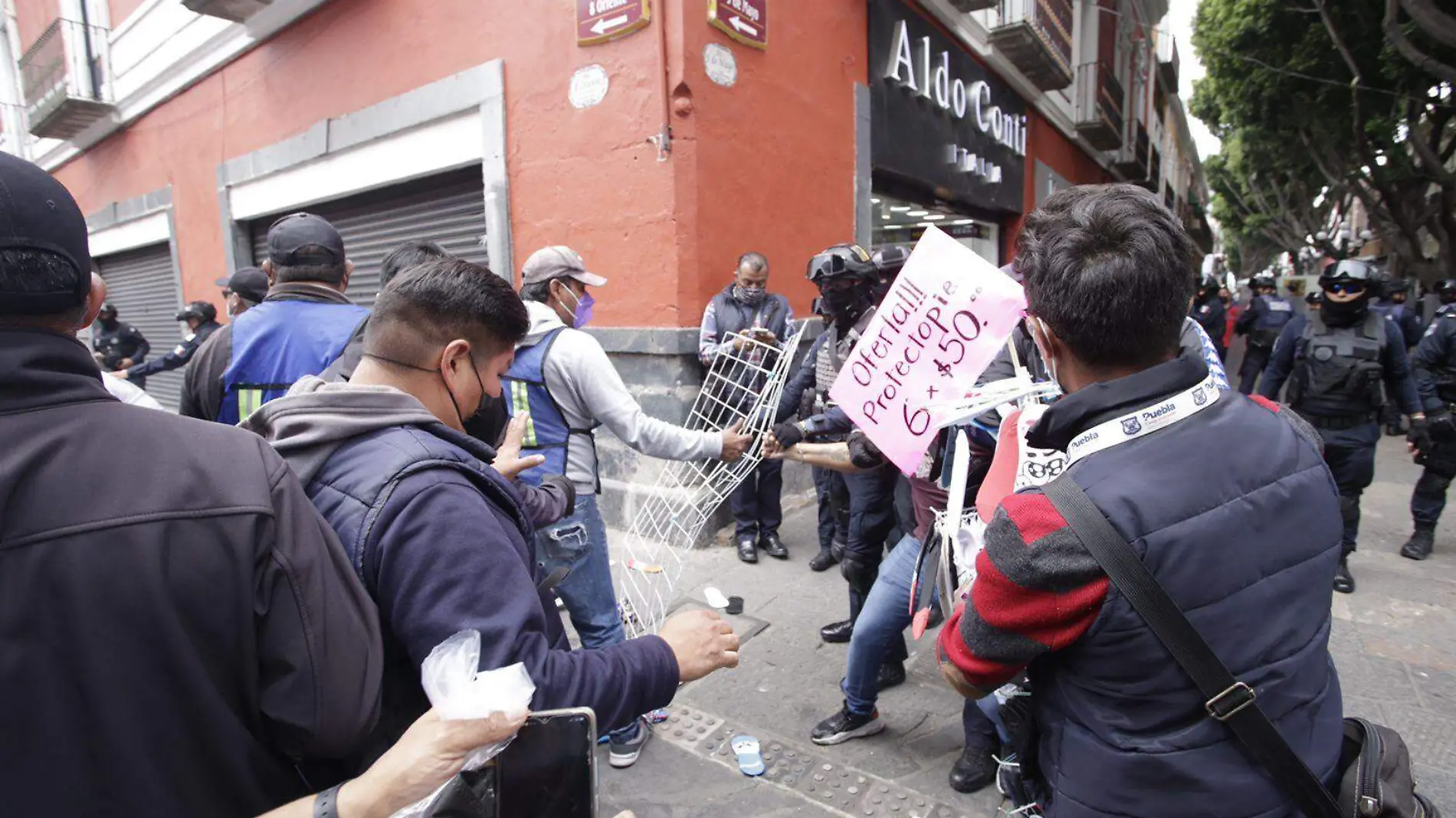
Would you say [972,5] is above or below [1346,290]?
above

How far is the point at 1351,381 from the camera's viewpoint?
4227mm

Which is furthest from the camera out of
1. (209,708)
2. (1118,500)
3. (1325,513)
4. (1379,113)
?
(1379,113)

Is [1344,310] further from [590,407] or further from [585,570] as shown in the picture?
[585,570]

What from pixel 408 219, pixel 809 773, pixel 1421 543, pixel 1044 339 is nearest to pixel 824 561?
pixel 809 773

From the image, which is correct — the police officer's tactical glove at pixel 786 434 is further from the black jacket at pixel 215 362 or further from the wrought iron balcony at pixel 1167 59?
the wrought iron balcony at pixel 1167 59

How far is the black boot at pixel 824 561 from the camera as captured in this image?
473cm

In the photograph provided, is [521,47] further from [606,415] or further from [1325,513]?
[1325,513]

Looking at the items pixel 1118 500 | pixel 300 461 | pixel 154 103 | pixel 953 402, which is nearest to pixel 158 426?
pixel 300 461

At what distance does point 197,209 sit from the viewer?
31.1ft

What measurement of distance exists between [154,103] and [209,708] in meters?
12.2

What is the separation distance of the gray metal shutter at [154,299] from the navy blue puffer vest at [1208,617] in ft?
40.1

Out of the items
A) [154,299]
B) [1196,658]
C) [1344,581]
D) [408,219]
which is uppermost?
[408,219]

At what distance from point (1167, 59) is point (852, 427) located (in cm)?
2705

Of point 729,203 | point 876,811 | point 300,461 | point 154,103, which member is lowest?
point 876,811
